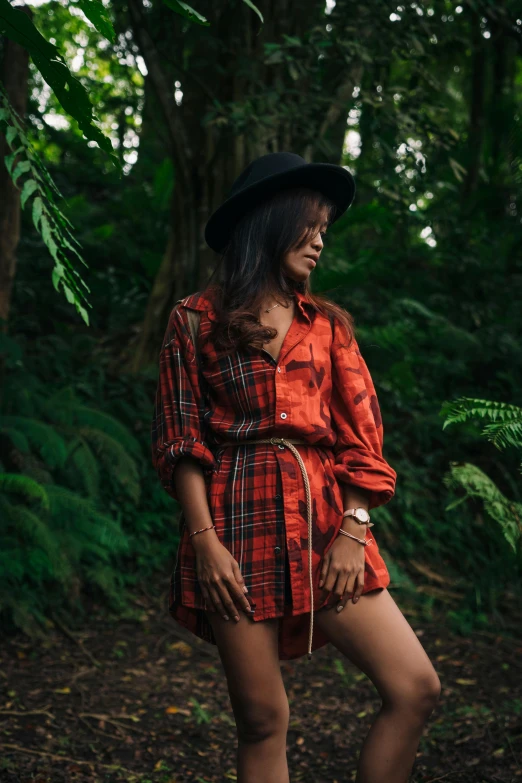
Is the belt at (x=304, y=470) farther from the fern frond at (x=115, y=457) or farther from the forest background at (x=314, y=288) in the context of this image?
the fern frond at (x=115, y=457)

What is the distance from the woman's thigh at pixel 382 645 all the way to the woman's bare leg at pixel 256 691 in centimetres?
18

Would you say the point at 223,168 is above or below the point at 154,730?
above

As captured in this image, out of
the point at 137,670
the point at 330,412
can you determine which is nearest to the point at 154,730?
the point at 137,670

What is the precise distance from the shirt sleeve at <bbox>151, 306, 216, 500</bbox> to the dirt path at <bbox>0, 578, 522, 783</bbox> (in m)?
1.66

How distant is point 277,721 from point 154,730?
6.40ft

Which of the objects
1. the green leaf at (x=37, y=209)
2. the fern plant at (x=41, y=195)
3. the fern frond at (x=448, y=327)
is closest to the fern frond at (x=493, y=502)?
the fern plant at (x=41, y=195)

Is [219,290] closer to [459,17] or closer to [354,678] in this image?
[354,678]

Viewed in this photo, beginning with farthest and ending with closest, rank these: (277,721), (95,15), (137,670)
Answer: (137,670) < (277,721) < (95,15)

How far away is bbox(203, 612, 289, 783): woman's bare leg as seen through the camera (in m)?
2.15

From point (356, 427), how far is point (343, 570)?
43cm

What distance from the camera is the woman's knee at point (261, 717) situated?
2154 millimetres

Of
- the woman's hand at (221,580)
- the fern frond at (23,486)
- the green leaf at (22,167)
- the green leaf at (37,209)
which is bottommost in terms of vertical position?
the woman's hand at (221,580)

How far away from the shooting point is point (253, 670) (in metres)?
2.14

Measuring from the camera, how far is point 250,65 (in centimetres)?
556
